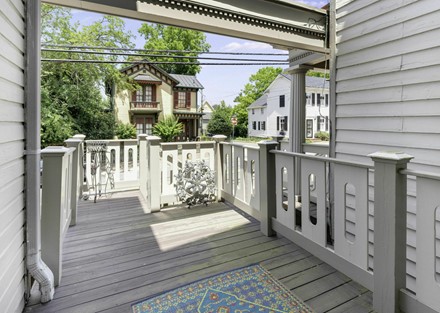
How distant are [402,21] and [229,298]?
2973mm

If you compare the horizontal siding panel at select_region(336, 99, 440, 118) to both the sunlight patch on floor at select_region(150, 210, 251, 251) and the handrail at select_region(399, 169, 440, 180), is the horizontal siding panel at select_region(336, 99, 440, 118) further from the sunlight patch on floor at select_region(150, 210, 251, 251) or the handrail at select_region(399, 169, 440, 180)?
the sunlight patch on floor at select_region(150, 210, 251, 251)

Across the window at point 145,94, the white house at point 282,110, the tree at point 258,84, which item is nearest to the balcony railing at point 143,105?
the window at point 145,94

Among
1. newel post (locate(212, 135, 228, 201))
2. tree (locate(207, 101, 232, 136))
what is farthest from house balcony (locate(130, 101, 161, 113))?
newel post (locate(212, 135, 228, 201))

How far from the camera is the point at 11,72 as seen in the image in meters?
1.48

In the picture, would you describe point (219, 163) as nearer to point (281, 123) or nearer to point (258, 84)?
point (281, 123)

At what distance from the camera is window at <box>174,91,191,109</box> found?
808 inches

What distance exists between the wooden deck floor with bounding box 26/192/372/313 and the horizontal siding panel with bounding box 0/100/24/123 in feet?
4.09

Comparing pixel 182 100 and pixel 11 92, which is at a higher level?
pixel 182 100

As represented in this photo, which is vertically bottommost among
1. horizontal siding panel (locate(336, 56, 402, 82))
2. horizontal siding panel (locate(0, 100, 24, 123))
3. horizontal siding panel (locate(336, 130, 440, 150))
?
horizontal siding panel (locate(336, 130, 440, 150))

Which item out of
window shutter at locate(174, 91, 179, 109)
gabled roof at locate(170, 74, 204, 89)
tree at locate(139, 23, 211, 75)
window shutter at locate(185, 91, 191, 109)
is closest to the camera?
window shutter at locate(174, 91, 179, 109)

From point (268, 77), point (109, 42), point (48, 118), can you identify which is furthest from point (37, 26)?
point (268, 77)

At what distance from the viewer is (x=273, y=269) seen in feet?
7.17

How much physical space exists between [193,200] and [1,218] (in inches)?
104

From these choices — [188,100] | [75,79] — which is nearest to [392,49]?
[75,79]
